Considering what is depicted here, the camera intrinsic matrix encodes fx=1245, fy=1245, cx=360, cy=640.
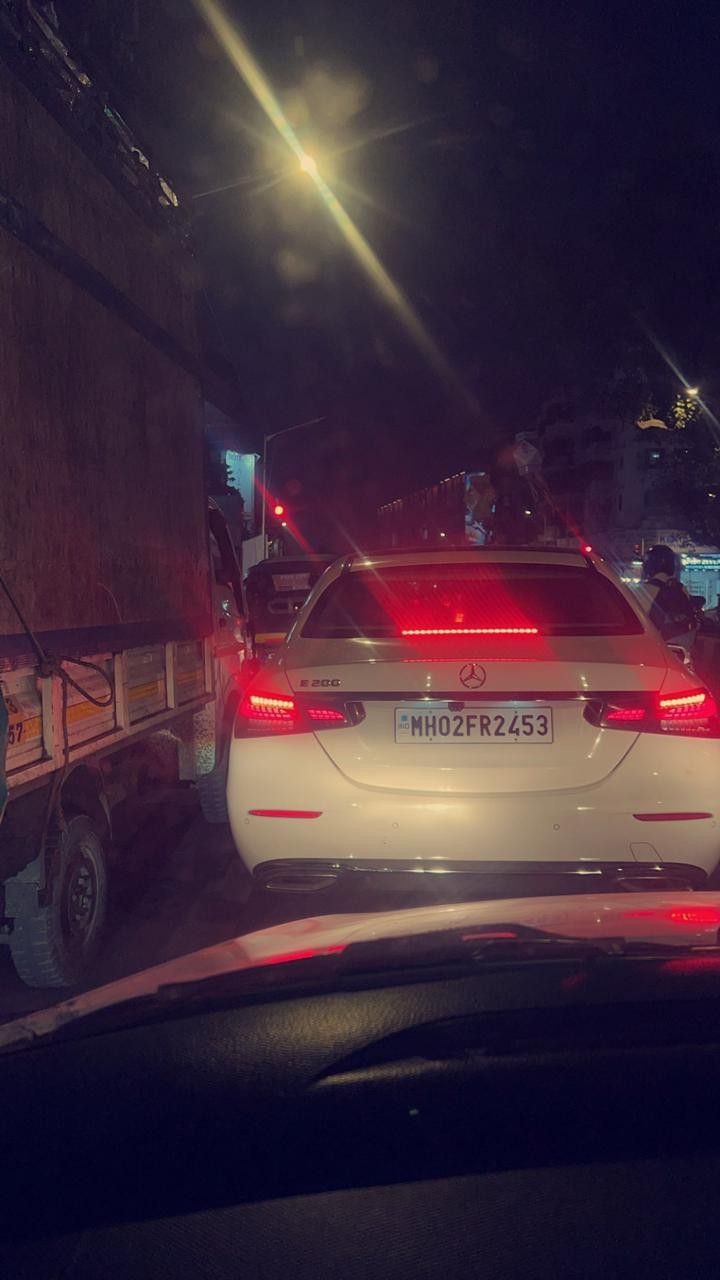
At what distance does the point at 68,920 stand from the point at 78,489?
5.51ft

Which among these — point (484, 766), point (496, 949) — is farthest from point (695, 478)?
point (496, 949)

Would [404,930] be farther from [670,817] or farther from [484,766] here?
[670,817]

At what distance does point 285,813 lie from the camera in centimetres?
460

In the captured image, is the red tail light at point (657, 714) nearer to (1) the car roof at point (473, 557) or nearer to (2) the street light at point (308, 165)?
(1) the car roof at point (473, 557)

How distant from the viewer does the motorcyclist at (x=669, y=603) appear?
11.2 meters

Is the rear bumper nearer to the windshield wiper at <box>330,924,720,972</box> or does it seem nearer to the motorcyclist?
the windshield wiper at <box>330,924,720,972</box>

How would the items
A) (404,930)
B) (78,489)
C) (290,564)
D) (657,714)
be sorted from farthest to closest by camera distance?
(290,564)
(78,489)
(657,714)
(404,930)

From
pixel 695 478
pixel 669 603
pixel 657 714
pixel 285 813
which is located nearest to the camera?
pixel 657 714

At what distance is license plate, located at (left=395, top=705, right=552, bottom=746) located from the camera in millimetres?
4422

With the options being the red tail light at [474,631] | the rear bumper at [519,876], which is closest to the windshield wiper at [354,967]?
the rear bumper at [519,876]

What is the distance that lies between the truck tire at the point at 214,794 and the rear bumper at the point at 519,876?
3.32m

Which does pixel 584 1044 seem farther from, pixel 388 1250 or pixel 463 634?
pixel 463 634

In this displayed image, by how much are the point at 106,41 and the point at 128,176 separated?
1.88 feet

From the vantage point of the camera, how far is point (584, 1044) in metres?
2.03
